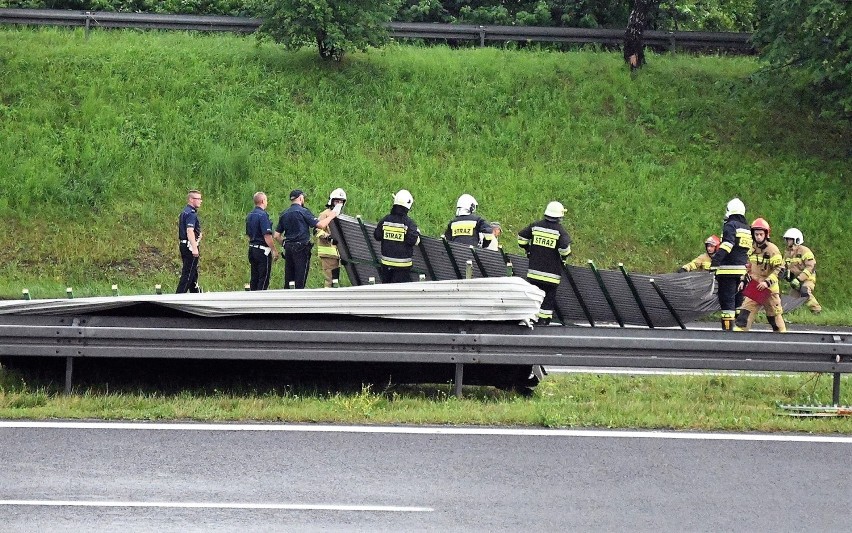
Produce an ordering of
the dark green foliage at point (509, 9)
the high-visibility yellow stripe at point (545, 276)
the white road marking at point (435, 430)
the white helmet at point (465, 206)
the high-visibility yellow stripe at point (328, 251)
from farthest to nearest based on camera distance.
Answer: the dark green foliage at point (509, 9) → the high-visibility yellow stripe at point (328, 251) → the white helmet at point (465, 206) → the high-visibility yellow stripe at point (545, 276) → the white road marking at point (435, 430)

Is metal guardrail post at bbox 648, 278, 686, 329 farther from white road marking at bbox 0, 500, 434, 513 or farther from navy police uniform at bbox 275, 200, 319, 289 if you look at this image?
white road marking at bbox 0, 500, 434, 513

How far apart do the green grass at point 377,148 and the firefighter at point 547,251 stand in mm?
6958

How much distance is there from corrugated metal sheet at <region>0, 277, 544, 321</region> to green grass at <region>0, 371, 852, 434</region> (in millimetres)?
708

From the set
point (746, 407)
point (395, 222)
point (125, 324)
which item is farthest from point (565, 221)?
point (125, 324)

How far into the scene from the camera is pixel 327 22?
24.2 m

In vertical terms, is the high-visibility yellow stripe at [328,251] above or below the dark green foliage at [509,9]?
below

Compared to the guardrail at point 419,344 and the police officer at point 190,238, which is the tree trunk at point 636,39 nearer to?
the police officer at point 190,238

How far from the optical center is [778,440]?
9.18m

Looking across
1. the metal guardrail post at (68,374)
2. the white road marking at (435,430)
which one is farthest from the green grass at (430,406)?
the white road marking at (435,430)

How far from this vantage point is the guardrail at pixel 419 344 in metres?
9.68

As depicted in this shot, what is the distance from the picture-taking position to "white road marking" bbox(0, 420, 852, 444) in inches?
351

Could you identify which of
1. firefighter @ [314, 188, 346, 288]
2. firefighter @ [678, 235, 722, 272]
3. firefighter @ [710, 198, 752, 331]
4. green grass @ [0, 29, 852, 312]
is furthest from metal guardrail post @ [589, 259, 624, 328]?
green grass @ [0, 29, 852, 312]

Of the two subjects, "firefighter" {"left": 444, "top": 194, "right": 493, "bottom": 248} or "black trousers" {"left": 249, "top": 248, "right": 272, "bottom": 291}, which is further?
"black trousers" {"left": 249, "top": 248, "right": 272, "bottom": 291}

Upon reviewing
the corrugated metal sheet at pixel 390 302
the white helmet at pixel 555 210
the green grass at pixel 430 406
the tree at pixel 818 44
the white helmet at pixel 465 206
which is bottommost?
the green grass at pixel 430 406
